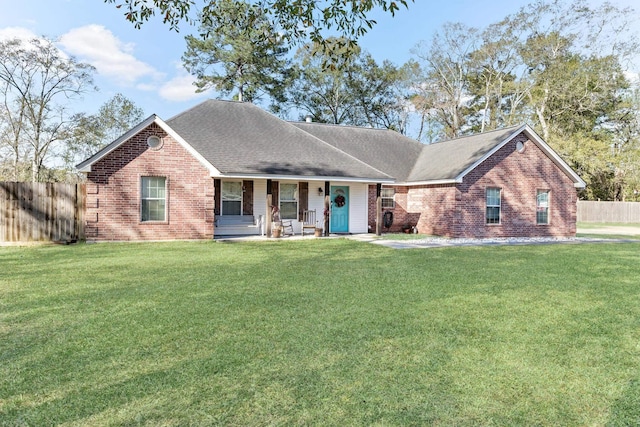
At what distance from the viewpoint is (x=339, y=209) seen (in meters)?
18.0

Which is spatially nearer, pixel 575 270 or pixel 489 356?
pixel 489 356

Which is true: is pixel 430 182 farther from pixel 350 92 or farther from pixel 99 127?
pixel 99 127

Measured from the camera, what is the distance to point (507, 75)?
123ft

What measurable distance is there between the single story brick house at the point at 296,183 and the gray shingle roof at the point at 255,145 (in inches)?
2.0

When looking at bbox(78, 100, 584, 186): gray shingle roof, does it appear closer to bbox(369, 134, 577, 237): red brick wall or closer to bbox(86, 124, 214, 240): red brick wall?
bbox(86, 124, 214, 240): red brick wall

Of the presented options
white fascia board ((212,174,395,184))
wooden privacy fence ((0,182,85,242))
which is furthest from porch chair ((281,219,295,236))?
wooden privacy fence ((0,182,85,242))

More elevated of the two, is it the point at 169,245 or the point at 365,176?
the point at 365,176

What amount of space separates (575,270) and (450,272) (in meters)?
3.08

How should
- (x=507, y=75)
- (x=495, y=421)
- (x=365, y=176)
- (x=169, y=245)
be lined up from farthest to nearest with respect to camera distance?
(x=507, y=75) < (x=365, y=176) < (x=169, y=245) < (x=495, y=421)

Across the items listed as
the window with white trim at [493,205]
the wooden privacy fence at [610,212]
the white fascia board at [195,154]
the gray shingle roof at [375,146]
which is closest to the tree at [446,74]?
the wooden privacy fence at [610,212]

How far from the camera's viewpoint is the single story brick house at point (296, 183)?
13648 millimetres

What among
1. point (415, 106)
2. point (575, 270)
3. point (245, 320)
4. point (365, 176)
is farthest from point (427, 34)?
point (245, 320)

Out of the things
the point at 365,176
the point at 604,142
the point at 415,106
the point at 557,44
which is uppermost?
the point at 557,44

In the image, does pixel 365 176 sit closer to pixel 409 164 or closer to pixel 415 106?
pixel 409 164
